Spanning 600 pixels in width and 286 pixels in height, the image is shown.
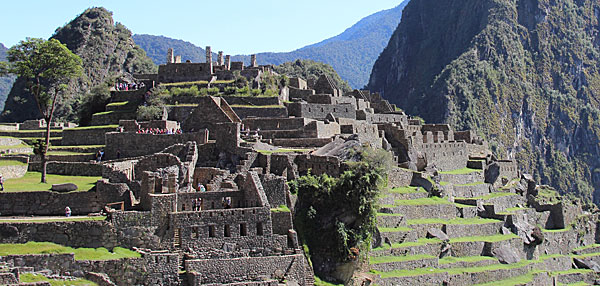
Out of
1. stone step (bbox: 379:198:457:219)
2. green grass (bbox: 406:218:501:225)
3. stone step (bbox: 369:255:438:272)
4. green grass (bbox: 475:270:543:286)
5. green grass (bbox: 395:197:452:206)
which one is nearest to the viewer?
stone step (bbox: 369:255:438:272)

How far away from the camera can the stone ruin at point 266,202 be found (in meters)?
26.8

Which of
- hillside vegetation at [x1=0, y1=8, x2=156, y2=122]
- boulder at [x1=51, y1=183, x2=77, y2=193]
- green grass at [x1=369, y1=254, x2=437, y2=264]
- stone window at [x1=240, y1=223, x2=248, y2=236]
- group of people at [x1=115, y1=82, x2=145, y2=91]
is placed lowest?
green grass at [x1=369, y1=254, x2=437, y2=264]

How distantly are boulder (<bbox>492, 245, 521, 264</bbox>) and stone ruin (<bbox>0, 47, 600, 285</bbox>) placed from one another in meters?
0.14

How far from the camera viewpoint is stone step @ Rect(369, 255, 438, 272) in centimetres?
3419

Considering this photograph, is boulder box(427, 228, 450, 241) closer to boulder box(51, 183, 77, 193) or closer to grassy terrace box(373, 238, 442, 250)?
grassy terrace box(373, 238, 442, 250)

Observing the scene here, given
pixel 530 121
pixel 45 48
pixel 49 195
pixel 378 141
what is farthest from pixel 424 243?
pixel 530 121

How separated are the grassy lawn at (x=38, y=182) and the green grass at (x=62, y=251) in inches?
213

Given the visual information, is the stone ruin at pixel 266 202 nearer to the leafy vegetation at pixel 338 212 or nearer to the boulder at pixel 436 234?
the boulder at pixel 436 234

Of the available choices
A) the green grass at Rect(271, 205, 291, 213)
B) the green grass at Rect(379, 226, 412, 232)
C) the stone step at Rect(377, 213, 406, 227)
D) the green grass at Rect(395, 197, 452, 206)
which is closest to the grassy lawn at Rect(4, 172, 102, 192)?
the green grass at Rect(271, 205, 291, 213)

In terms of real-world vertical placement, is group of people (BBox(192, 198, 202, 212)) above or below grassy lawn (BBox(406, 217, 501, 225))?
above

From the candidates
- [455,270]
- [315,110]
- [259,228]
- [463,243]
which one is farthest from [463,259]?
[259,228]

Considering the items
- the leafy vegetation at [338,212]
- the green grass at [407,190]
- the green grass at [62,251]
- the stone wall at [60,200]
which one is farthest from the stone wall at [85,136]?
the green grass at [62,251]

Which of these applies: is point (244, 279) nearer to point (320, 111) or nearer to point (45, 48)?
point (45, 48)

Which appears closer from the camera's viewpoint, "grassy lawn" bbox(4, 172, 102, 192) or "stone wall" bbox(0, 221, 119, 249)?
"stone wall" bbox(0, 221, 119, 249)
